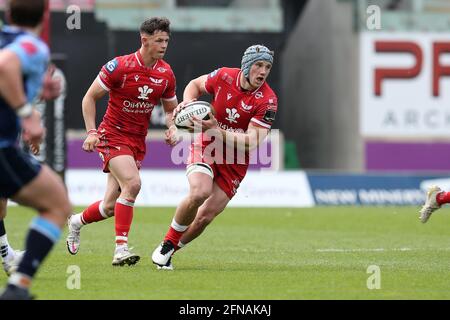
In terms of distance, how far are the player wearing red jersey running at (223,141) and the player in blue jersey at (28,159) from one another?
3.20m

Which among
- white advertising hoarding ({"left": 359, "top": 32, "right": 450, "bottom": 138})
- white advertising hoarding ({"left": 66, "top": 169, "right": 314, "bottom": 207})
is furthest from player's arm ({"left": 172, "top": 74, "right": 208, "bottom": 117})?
white advertising hoarding ({"left": 359, "top": 32, "right": 450, "bottom": 138})

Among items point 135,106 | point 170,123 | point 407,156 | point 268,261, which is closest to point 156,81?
point 135,106

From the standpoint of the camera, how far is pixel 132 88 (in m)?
10.9

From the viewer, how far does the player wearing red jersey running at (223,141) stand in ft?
33.4

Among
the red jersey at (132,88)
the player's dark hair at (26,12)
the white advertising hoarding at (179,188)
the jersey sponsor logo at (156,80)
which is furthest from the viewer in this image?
the white advertising hoarding at (179,188)

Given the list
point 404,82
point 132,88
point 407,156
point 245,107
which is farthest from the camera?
point 407,156

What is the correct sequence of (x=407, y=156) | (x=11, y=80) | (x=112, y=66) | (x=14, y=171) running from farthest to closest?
1. (x=407, y=156)
2. (x=112, y=66)
3. (x=14, y=171)
4. (x=11, y=80)

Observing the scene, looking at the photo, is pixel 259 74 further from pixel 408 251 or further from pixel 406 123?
pixel 406 123

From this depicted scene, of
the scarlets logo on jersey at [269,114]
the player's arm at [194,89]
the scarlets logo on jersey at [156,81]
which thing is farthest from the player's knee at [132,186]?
→ the scarlets logo on jersey at [269,114]

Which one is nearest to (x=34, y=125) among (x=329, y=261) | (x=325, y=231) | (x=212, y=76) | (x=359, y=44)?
(x=212, y=76)

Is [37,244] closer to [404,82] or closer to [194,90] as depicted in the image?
[194,90]

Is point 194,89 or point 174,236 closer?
point 174,236

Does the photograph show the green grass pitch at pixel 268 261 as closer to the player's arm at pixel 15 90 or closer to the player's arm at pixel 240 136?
the player's arm at pixel 240 136

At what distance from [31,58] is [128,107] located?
4.23m
